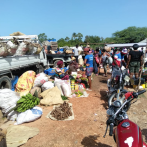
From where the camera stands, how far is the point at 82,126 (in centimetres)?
361

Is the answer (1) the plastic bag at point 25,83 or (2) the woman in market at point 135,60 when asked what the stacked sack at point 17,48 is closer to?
(1) the plastic bag at point 25,83

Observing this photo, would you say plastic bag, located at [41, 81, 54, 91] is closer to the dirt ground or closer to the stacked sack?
the dirt ground

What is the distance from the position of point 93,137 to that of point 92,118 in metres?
0.88

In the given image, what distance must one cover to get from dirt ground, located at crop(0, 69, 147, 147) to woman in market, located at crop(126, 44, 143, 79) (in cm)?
132

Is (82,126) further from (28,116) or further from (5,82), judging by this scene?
(5,82)

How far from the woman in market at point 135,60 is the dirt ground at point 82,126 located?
132 centimetres

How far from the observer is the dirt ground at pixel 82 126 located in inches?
119

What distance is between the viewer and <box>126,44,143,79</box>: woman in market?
19.1ft

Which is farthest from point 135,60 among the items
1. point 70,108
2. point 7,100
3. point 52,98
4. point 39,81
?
point 7,100

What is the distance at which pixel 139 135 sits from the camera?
1.58 meters

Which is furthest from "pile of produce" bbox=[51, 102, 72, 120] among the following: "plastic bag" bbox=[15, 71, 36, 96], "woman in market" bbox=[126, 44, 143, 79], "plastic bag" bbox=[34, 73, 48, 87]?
"woman in market" bbox=[126, 44, 143, 79]

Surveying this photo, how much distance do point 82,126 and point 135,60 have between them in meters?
3.74

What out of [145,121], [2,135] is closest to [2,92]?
[2,135]

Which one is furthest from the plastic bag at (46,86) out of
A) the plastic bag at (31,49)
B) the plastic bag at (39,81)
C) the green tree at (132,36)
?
the green tree at (132,36)
